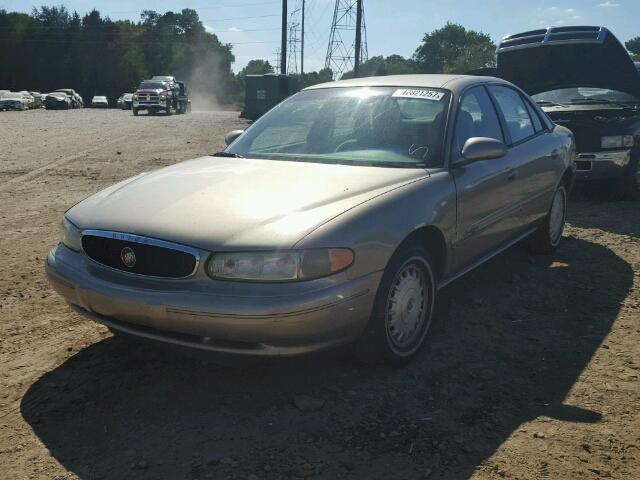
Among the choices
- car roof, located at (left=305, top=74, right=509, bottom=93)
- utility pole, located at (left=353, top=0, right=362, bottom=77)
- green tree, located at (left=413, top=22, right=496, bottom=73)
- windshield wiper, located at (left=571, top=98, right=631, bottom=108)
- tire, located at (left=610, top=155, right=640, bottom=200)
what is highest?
green tree, located at (left=413, top=22, right=496, bottom=73)

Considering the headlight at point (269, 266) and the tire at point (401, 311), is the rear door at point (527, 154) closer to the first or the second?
the tire at point (401, 311)

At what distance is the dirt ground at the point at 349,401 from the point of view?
2.67m

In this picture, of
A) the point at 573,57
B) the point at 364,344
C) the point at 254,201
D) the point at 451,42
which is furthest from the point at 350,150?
the point at 451,42

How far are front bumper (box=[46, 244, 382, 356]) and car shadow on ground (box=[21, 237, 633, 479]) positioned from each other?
0.33 metres

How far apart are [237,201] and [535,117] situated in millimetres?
3243

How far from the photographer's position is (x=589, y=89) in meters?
9.52

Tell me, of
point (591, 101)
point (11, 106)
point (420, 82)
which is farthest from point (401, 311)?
point (11, 106)

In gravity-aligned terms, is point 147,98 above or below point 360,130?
above

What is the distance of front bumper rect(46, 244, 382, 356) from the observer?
9.32ft

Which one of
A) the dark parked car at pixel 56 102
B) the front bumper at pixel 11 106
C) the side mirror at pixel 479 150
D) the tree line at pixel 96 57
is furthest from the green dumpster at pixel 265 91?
the tree line at pixel 96 57

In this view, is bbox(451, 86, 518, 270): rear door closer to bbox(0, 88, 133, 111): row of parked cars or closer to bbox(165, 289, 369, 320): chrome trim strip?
bbox(165, 289, 369, 320): chrome trim strip

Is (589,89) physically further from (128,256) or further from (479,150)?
(128,256)

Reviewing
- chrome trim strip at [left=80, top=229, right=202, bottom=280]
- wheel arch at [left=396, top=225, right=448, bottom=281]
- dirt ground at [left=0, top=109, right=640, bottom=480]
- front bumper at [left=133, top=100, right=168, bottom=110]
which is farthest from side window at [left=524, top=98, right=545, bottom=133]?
front bumper at [left=133, top=100, right=168, bottom=110]

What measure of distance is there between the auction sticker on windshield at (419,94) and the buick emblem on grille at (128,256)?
2042 millimetres
